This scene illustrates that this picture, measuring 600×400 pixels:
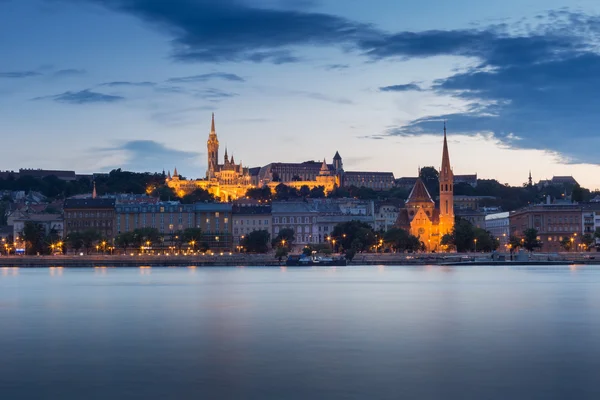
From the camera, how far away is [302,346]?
30.0 m

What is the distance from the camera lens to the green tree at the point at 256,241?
12585 cm

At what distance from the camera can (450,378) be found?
23.9 meters

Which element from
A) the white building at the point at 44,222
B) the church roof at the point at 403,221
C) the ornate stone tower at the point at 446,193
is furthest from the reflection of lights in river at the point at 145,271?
the ornate stone tower at the point at 446,193

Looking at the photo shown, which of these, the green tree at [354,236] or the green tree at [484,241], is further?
the green tree at [484,241]

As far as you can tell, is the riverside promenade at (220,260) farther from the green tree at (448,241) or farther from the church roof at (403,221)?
the church roof at (403,221)

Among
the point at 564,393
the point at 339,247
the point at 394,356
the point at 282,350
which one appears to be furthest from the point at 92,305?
the point at 339,247

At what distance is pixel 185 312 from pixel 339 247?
287ft

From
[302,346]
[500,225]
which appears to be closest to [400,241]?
[500,225]

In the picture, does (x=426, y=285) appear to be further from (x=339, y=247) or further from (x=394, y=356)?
(x=339, y=247)

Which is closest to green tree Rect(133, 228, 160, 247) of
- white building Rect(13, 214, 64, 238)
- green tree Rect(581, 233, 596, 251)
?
white building Rect(13, 214, 64, 238)

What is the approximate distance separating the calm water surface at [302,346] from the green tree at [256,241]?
72398mm

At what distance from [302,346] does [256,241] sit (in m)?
95.8

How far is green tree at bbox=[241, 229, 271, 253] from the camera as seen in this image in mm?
125850

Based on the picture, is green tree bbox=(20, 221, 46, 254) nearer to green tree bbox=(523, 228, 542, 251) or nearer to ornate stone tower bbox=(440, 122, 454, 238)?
ornate stone tower bbox=(440, 122, 454, 238)
